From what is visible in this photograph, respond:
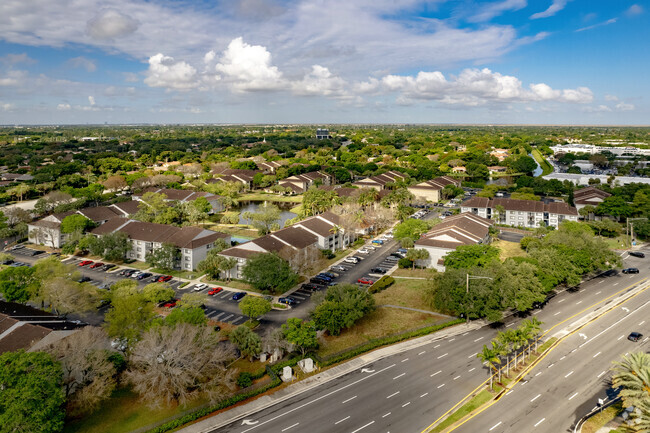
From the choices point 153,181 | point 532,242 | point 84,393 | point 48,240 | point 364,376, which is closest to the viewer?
point 84,393

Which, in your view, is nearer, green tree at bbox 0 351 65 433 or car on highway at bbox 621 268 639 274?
green tree at bbox 0 351 65 433

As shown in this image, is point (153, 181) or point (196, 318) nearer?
point (196, 318)

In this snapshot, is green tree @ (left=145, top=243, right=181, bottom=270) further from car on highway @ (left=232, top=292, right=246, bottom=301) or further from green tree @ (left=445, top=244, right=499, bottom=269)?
green tree @ (left=445, top=244, right=499, bottom=269)

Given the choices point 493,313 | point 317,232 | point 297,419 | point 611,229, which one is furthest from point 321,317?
point 611,229

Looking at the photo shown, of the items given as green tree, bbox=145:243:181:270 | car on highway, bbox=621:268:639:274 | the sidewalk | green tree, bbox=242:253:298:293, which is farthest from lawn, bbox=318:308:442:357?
car on highway, bbox=621:268:639:274

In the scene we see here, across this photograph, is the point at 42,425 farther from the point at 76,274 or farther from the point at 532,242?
the point at 532,242

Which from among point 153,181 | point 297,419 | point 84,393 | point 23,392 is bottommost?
point 297,419

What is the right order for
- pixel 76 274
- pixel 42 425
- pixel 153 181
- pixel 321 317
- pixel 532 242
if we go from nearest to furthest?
1. pixel 42 425
2. pixel 321 317
3. pixel 76 274
4. pixel 532 242
5. pixel 153 181

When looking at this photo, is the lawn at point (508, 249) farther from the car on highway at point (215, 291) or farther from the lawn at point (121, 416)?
the lawn at point (121, 416)
